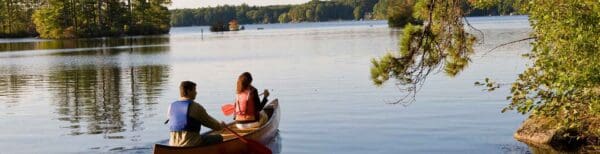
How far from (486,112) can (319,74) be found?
1570cm

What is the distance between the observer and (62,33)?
124m

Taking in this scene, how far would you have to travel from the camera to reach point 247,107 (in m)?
17.2

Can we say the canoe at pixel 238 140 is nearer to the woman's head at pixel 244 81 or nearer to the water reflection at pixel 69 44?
the woman's head at pixel 244 81

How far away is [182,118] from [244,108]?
4.47 meters

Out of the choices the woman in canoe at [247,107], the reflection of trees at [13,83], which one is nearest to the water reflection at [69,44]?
the reflection of trees at [13,83]

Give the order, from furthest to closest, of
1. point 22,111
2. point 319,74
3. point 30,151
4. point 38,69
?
point 38,69 < point 319,74 < point 22,111 < point 30,151

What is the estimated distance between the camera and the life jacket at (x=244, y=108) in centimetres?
1688

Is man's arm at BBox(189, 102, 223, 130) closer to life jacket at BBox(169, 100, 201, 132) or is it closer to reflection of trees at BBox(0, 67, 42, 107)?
life jacket at BBox(169, 100, 201, 132)

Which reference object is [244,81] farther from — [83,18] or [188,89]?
[83,18]

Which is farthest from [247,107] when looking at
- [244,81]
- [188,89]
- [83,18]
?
[83,18]

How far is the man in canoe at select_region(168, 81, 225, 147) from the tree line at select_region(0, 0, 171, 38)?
11524 centimetres

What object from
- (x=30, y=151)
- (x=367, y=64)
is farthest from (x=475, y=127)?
(x=367, y=64)

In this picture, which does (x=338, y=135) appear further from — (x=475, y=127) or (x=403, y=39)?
(x=403, y=39)

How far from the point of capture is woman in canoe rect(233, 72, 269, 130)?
659 inches
